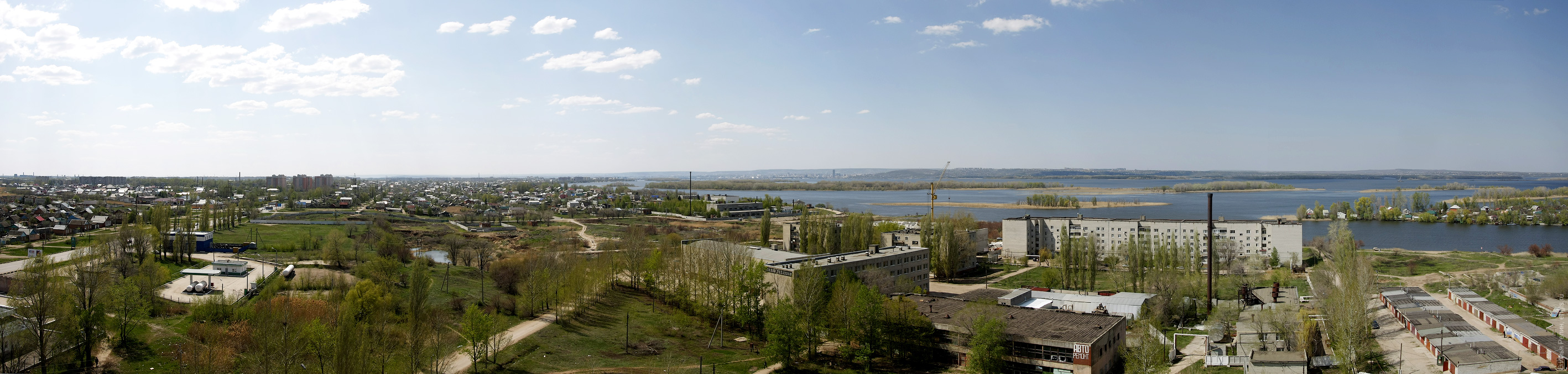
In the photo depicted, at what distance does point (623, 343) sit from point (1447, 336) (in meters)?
24.4

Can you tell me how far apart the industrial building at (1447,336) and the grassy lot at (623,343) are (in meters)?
18.5

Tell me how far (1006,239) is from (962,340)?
30146 millimetres

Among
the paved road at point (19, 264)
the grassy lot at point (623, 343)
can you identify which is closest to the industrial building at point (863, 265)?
the grassy lot at point (623, 343)

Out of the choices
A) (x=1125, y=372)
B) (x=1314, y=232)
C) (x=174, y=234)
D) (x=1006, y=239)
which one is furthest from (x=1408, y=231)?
(x=174, y=234)

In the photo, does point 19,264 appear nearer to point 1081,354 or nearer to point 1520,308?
point 1081,354

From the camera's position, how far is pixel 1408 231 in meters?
62.0

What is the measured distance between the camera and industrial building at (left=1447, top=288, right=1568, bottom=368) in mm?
18781

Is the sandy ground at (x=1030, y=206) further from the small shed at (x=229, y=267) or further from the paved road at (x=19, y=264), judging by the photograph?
the paved road at (x=19, y=264)

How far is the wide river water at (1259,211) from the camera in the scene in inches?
2152

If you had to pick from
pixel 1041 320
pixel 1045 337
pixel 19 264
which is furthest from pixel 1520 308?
pixel 19 264

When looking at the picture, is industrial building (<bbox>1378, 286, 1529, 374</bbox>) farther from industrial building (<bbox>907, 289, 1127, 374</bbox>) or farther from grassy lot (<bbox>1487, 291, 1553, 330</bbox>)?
industrial building (<bbox>907, 289, 1127, 374</bbox>)

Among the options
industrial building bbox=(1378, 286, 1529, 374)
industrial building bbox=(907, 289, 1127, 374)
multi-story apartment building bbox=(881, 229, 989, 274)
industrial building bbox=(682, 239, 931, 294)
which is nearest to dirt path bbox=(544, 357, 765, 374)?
industrial building bbox=(682, 239, 931, 294)

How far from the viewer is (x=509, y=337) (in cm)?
2186

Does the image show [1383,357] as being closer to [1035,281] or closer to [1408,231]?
[1035,281]
